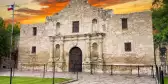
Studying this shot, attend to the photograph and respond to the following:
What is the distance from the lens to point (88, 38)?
19.9 m

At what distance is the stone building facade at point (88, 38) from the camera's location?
18062 mm

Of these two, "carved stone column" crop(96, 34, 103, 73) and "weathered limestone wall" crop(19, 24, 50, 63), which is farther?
"weathered limestone wall" crop(19, 24, 50, 63)

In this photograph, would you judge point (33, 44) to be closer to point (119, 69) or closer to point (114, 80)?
point (119, 69)

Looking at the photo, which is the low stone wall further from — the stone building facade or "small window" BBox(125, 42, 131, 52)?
"small window" BBox(125, 42, 131, 52)

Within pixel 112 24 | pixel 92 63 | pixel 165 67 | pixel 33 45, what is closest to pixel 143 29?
pixel 112 24

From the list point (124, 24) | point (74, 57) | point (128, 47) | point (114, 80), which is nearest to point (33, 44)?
point (74, 57)

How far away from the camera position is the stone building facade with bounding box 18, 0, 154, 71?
711 inches

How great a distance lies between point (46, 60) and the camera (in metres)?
21.8

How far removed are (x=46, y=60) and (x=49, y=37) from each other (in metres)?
2.44

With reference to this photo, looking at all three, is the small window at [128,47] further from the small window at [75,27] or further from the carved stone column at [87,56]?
the small window at [75,27]

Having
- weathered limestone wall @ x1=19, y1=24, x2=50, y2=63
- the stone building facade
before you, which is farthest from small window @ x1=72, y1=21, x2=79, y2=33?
weathered limestone wall @ x1=19, y1=24, x2=50, y2=63

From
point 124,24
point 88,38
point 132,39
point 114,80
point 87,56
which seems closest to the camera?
point 114,80

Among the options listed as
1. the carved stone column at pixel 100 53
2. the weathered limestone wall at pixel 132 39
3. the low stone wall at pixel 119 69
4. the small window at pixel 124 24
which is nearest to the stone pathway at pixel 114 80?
the low stone wall at pixel 119 69

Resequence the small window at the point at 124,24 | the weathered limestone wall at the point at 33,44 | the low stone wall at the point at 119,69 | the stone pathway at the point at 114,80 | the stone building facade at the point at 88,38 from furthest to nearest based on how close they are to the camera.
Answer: the weathered limestone wall at the point at 33,44 < the small window at the point at 124,24 < the stone building facade at the point at 88,38 < the low stone wall at the point at 119,69 < the stone pathway at the point at 114,80
